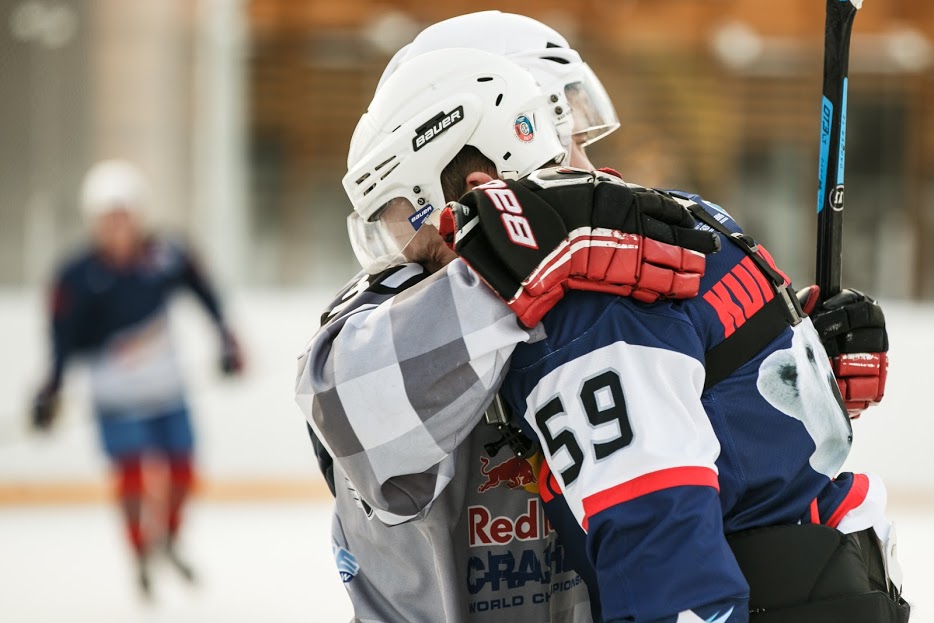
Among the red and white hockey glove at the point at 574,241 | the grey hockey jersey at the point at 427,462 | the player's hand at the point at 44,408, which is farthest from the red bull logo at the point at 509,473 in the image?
the player's hand at the point at 44,408

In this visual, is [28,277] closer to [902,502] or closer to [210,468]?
[210,468]

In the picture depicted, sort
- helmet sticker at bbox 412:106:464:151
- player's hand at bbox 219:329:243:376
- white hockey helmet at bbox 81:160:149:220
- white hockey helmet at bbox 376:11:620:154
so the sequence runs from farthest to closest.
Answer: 1. player's hand at bbox 219:329:243:376
2. white hockey helmet at bbox 81:160:149:220
3. white hockey helmet at bbox 376:11:620:154
4. helmet sticker at bbox 412:106:464:151

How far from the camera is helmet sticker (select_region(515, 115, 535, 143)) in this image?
1205mm

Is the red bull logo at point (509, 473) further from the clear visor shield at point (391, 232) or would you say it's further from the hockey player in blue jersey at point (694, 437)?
the clear visor shield at point (391, 232)

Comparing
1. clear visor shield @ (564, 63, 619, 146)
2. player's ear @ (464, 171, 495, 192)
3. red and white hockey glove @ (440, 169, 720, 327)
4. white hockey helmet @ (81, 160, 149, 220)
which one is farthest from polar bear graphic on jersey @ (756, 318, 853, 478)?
white hockey helmet @ (81, 160, 149, 220)

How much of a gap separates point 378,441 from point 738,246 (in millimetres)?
379

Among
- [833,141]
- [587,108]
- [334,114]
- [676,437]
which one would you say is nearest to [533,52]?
[587,108]

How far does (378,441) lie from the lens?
41.7 inches

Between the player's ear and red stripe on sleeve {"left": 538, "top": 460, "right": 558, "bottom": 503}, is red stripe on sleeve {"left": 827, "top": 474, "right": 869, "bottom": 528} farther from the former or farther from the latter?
the player's ear

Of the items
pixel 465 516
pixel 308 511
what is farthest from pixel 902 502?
pixel 465 516

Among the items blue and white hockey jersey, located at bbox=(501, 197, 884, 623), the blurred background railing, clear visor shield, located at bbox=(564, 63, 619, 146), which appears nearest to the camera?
blue and white hockey jersey, located at bbox=(501, 197, 884, 623)

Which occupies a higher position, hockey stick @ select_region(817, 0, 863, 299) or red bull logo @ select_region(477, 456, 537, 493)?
hockey stick @ select_region(817, 0, 863, 299)

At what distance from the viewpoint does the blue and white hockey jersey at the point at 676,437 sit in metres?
0.94

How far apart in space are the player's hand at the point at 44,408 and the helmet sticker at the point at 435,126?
395cm
